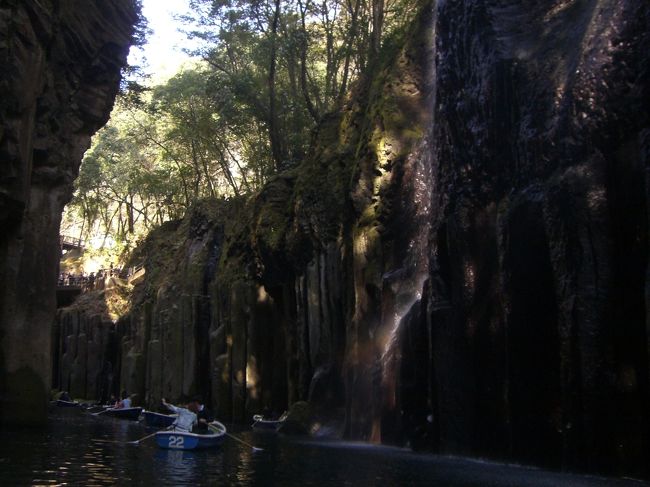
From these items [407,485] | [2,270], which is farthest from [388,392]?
[2,270]

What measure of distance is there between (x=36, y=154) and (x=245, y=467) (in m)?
12.8

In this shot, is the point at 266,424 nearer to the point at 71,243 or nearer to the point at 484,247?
the point at 484,247

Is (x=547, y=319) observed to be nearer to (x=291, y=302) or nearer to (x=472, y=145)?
(x=472, y=145)

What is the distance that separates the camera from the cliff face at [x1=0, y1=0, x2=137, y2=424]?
1975 centimetres

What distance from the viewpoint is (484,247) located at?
1572cm

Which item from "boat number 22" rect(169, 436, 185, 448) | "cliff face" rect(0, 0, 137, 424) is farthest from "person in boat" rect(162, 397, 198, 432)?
"cliff face" rect(0, 0, 137, 424)

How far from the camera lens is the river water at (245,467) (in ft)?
37.6

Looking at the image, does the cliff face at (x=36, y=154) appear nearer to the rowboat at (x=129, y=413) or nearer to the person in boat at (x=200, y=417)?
the person in boat at (x=200, y=417)

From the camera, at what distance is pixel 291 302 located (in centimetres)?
2947

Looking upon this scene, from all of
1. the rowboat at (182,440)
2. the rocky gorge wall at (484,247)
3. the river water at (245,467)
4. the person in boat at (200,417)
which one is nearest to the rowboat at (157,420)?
the rocky gorge wall at (484,247)

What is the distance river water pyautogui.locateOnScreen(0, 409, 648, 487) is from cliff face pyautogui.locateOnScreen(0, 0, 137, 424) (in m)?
2.22

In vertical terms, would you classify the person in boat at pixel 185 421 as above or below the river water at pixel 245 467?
above

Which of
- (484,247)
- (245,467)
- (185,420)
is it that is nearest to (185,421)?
(185,420)

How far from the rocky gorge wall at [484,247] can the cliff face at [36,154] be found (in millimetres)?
8446
